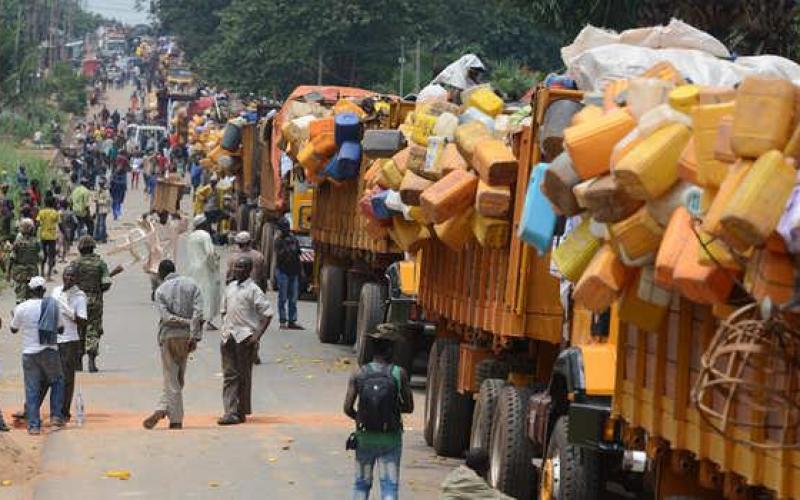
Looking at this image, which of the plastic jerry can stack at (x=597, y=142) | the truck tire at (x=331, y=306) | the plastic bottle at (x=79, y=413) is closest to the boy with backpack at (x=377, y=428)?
the plastic jerry can stack at (x=597, y=142)

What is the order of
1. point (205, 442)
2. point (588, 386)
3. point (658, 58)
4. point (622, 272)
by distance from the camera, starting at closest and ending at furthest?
point (622, 272) < point (588, 386) < point (658, 58) < point (205, 442)

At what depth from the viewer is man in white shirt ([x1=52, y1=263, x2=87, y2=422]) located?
2011 cm

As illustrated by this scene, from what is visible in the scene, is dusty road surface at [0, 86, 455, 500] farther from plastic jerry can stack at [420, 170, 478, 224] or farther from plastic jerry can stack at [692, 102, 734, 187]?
plastic jerry can stack at [692, 102, 734, 187]

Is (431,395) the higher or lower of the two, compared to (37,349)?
lower

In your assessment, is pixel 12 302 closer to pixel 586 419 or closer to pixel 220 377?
pixel 220 377

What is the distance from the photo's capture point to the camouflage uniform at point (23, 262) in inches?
1149

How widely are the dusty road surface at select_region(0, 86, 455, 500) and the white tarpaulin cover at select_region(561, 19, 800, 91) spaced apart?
3.62m

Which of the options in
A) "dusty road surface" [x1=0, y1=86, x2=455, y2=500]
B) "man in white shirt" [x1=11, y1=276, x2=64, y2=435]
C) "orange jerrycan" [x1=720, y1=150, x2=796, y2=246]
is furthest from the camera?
"man in white shirt" [x1=11, y1=276, x2=64, y2=435]

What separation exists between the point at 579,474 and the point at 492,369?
3.87 meters

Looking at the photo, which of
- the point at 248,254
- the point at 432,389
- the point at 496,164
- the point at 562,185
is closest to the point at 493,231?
the point at 496,164

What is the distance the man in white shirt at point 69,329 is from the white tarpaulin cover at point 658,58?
21.7 ft

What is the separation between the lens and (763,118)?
28.6ft

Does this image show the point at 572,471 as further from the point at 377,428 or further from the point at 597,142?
the point at 597,142

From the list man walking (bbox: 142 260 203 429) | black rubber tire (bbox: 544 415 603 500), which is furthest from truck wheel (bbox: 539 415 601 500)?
man walking (bbox: 142 260 203 429)
